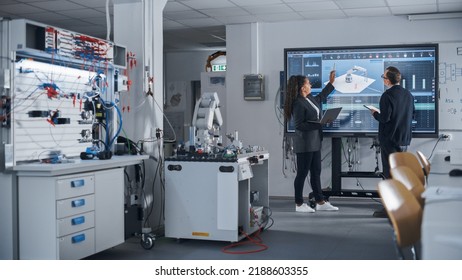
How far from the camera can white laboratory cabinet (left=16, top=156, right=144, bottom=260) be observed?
3.73 metres

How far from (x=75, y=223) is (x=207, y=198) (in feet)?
4.16

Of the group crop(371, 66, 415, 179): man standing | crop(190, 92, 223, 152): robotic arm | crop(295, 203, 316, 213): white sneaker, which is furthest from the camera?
crop(295, 203, 316, 213): white sneaker

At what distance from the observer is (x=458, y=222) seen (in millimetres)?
2211

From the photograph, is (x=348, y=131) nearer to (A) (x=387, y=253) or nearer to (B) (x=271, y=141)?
(B) (x=271, y=141)

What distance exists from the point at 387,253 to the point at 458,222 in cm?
243

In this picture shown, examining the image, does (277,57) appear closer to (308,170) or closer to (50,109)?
(308,170)

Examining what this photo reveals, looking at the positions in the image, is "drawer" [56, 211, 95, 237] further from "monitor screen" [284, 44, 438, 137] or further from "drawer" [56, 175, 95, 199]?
"monitor screen" [284, 44, 438, 137]

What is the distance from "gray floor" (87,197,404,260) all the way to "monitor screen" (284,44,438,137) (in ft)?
5.15

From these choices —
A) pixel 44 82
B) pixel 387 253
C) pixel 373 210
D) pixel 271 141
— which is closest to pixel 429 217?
pixel 387 253

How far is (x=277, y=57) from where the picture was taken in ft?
26.3

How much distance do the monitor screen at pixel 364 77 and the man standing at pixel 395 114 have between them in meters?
1.14

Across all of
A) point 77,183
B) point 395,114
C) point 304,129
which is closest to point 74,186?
point 77,183

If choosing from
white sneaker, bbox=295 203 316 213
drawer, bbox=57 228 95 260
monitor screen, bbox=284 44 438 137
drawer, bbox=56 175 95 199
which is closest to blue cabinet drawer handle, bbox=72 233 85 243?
drawer, bbox=57 228 95 260

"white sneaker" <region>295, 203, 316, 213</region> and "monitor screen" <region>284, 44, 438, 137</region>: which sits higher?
"monitor screen" <region>284, 44, 438, 137</region>
